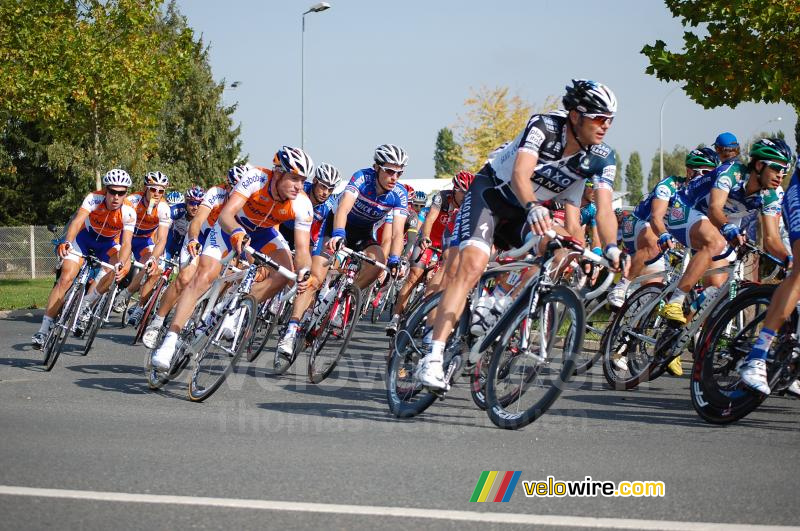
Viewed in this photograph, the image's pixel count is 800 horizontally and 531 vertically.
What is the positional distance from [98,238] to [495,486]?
27.6 ft

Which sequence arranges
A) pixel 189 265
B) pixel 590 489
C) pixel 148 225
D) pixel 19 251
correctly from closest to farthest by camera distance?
pixel 590 489 → pixel 189 265 → pixel 148 225 → pixel 19 251

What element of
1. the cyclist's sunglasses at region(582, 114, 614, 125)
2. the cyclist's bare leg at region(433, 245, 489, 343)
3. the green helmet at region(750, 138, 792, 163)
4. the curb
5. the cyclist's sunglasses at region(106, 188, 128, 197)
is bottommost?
the curb

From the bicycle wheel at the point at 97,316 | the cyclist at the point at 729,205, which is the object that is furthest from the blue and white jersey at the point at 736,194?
the bicycle wheel at the point at 97,316

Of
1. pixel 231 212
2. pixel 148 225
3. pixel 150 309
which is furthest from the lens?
pixel 148 225

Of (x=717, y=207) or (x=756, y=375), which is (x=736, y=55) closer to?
(x=717, y=207)

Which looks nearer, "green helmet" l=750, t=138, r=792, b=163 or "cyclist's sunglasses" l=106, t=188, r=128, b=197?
"green helmet" l=750, t=138, r=792, b=163

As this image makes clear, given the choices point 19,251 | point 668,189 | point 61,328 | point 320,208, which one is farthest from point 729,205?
point 19,251

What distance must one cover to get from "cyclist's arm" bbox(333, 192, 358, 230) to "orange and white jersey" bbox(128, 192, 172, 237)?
404cm

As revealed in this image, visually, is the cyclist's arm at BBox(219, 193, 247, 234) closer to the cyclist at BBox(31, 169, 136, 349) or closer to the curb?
the cyclist at BBox(31, 169, 136, 349)

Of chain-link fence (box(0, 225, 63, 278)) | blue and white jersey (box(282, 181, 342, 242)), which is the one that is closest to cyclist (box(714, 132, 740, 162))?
blue and white jersey (box(282, 181, 342, 242))

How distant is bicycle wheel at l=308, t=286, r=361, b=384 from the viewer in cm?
878

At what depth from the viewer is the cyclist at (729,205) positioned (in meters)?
7.91

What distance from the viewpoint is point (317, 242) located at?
38.3 feet

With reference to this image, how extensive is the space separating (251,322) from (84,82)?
21498mm
